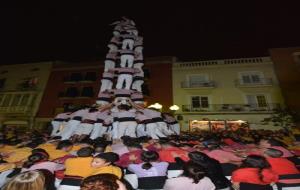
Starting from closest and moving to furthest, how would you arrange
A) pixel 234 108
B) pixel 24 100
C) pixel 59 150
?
1. pixel 59 150
2. pixel 234 108
3. pixel 24 100

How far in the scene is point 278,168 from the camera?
346 cm

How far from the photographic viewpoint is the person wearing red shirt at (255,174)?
3.04m

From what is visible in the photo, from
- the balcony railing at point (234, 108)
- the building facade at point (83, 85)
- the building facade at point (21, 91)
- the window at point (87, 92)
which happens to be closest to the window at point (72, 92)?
the building facade at point (83, 85)

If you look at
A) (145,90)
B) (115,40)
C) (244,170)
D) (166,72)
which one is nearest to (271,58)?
(166,72)

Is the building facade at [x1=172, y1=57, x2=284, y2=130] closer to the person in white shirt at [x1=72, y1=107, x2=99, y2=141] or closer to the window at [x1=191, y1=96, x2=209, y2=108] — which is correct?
the window at [x1=191, y1=96, x2=209, y2=108]

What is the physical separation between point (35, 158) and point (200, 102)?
1636cm

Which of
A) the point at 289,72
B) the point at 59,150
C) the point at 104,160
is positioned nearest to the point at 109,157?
the point at 104,160

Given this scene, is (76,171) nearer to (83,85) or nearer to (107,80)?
(107,80)

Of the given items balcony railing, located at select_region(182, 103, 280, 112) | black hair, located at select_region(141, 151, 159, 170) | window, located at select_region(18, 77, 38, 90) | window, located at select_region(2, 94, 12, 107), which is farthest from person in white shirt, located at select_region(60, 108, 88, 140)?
window, located at select_region(2, 94, 12, 107)

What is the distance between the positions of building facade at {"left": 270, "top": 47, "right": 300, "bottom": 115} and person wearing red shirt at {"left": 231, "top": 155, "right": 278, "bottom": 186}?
1552 cm

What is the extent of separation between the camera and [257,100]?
1802 centimetres

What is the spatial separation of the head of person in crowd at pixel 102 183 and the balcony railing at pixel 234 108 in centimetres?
1576

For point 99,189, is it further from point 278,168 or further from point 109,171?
point 278,168

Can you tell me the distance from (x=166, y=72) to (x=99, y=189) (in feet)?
60.8
